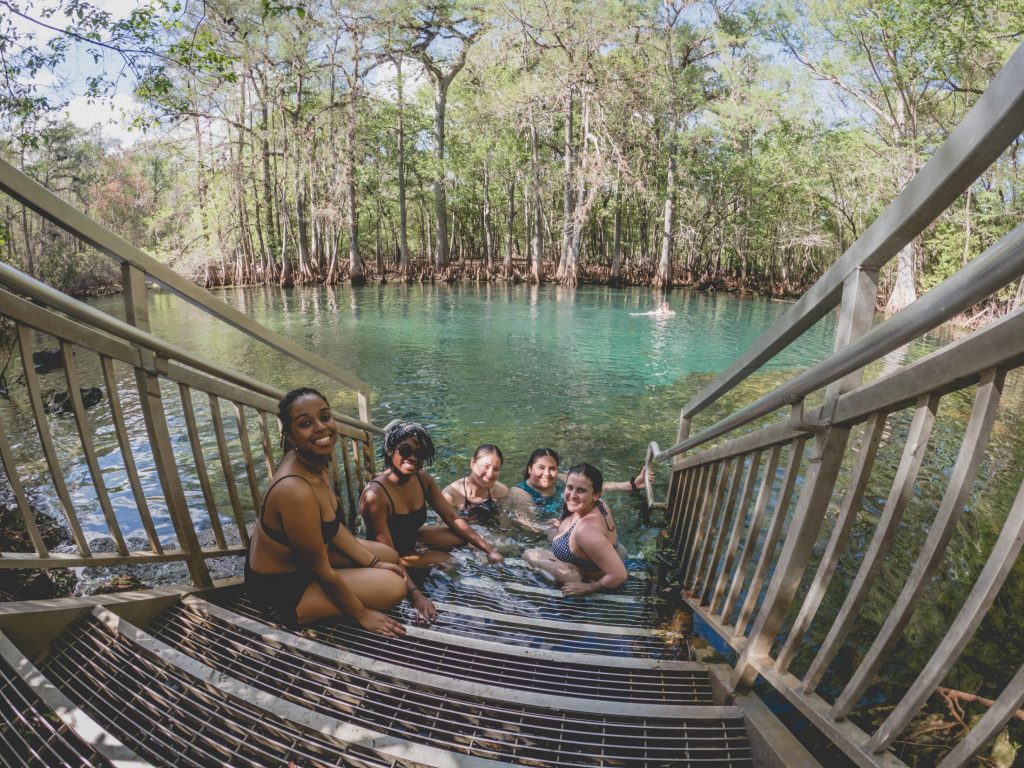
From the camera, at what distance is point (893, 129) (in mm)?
21172

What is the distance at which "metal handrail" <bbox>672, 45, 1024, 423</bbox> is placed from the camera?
3.52 ft

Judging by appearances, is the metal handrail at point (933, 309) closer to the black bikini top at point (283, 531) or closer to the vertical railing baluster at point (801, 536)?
the vertical railing baluster at point (801, 536)

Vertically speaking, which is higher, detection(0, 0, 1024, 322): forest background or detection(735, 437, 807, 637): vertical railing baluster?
detection(0, 0, 1024, 322): forest background

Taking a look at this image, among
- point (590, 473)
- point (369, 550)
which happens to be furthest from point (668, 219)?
point (369, 550)

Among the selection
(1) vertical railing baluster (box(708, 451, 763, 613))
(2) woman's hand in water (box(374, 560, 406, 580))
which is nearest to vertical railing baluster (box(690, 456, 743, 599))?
(1) vertical railing baluster (box(708, 451, 763, 613))

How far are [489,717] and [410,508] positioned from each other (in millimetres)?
2100

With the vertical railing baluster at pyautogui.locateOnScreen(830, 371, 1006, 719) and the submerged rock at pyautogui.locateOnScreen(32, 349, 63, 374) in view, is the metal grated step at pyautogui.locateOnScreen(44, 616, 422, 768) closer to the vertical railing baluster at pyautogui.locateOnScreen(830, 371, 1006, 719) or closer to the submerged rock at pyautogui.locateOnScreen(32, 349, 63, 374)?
the vertical railing baluster at pyautogui.locateOnScreen(830, 371, 1006, 719)

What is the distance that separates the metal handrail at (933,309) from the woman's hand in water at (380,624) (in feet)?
6.71

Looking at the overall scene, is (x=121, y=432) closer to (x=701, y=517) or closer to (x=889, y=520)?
(x=889, y=520)

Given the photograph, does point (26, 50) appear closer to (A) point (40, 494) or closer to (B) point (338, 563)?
(A) point (40, 494)

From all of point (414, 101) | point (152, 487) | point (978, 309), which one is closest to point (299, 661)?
point (152, 487)

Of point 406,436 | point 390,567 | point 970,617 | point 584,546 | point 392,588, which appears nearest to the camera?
point 970,617

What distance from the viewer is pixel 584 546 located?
378 centimetres

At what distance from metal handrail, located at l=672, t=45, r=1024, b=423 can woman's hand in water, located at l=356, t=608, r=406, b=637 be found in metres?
2.24
